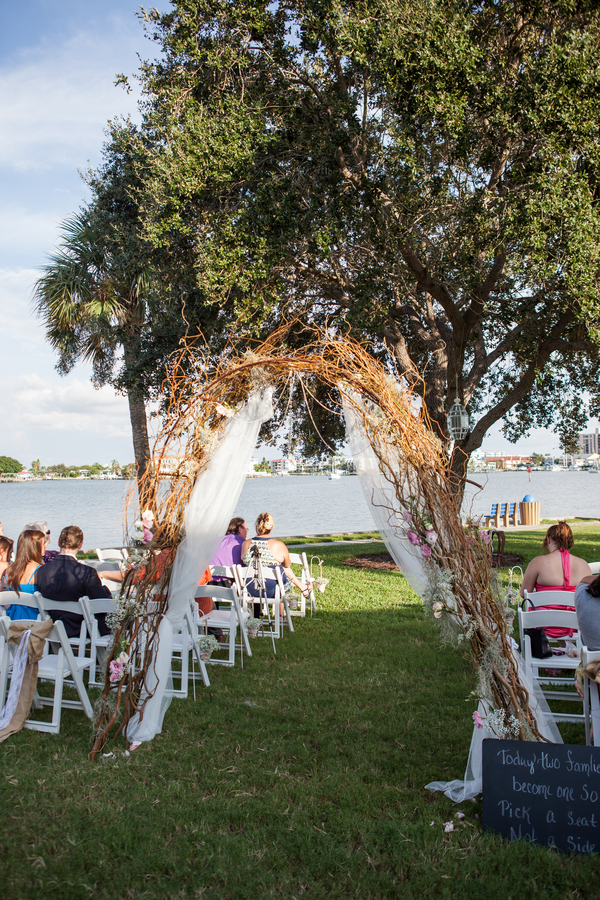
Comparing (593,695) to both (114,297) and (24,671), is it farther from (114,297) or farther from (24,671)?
(114,297)

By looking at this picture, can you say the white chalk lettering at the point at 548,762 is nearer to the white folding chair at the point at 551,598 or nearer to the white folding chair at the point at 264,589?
the white folding chair at the point at 551,598

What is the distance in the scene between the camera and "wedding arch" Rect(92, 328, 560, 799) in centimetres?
342

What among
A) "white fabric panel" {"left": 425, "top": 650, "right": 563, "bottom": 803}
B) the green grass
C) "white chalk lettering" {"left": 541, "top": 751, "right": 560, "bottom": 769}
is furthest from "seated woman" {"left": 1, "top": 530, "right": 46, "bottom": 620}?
the green grass

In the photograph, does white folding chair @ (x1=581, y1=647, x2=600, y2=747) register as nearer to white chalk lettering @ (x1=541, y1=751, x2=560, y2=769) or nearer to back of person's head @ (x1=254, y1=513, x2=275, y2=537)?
white chalk lettering @ (x1=541, y1=751, x2=560, y2=769)

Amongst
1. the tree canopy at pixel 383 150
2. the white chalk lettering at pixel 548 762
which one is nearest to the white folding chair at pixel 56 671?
the white chalk lettering at pixel 548 762

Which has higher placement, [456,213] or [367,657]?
[456,213]

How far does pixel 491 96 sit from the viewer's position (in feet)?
24.8

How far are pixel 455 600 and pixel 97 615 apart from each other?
142 inches

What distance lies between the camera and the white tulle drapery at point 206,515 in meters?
4.41

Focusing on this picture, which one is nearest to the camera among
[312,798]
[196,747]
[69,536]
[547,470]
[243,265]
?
[312,798]

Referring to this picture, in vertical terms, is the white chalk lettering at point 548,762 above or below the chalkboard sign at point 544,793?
above

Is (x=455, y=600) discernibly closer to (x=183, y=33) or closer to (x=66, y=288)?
(x=183, y=33)

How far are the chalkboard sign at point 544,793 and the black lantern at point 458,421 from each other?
7.70 metres

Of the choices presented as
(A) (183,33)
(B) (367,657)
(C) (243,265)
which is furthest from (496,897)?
(A) (183,33)
